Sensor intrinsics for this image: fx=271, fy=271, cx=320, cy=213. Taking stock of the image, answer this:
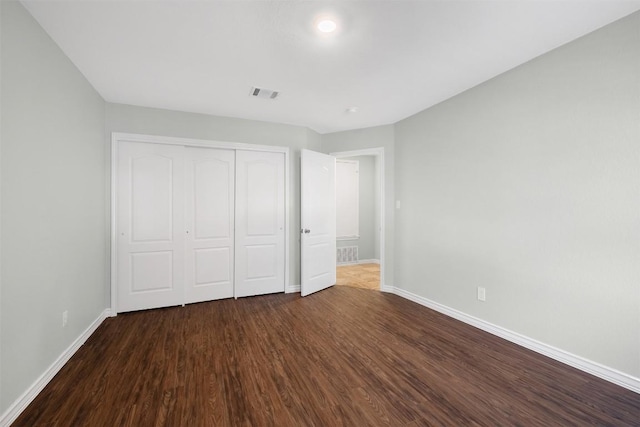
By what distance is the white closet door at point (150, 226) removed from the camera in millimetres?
3279

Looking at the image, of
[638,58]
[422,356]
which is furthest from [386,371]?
[638,58]

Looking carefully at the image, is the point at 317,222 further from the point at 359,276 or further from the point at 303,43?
the point at 303,43

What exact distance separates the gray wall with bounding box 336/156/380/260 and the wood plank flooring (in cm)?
47

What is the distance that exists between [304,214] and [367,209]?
9.31 ft

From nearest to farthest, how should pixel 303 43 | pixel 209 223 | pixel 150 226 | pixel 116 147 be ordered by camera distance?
pixel 303 43
pixel 116 147
pixel 150 226
pixel 209 223

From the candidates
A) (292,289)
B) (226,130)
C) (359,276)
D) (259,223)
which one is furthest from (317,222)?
(226,130)

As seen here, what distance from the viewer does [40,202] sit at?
1.90 m

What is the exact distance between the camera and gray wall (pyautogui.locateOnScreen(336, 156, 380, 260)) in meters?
6.36

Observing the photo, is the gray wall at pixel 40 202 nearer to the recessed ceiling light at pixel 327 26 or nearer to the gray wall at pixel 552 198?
the recessed ceiling light at pixel 327 26

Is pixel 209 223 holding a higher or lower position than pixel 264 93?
lower

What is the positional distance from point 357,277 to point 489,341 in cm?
260

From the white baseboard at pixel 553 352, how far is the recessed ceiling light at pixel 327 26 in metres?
3.07

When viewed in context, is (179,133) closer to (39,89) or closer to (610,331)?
(39,89)

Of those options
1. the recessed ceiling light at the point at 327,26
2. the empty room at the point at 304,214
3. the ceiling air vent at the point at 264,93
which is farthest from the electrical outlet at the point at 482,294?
the ceiling air vent at the point at 264,93
